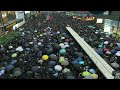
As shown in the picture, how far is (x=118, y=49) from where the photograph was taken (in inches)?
445

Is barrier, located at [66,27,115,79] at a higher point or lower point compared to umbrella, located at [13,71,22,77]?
higher

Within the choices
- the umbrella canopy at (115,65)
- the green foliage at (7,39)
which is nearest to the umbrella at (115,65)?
the umbrella canopy at (115,65)

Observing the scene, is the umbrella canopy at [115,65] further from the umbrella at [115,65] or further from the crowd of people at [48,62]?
the crowd of people at [48,62]

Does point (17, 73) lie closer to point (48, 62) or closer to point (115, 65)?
point (48, 62)

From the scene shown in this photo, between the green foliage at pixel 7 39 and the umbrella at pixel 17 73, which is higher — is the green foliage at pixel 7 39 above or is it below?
above

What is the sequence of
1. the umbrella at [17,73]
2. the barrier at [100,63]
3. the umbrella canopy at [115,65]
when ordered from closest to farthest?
the barrier at [100,63] → the umbrella at [17,73] → the umbrella canopy at [115,65]

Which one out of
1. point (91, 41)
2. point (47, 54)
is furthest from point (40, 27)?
point (47, 54)

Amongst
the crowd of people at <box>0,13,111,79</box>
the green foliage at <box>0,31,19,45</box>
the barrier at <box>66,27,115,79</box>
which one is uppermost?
the green foliage at <box>0,31,19,45</box>

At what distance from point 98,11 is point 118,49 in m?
10.1

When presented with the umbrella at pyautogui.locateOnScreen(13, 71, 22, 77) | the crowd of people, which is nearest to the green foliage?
the crowd of people

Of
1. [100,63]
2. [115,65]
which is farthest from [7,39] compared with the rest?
[115,65]

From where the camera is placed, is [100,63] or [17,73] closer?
[17,73]

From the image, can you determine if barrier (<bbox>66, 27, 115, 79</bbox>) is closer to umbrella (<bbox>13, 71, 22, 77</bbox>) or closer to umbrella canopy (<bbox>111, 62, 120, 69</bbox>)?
umbrella canopy (<bbox>111, 62, 120, 69</bbox>)

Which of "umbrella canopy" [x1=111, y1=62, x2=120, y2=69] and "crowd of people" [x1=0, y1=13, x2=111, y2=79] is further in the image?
"umbrella canopy" [x1=111, y1=62, x2=120, y2=69]
